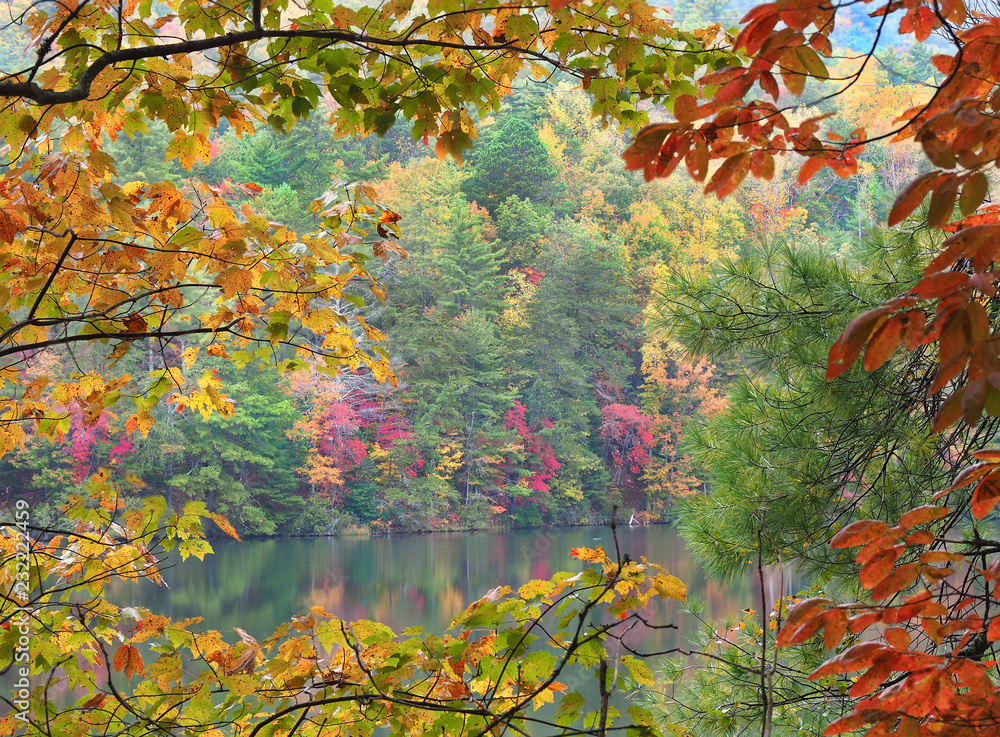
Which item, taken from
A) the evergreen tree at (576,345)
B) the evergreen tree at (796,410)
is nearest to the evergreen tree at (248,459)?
the evergreen tree at (576,345)

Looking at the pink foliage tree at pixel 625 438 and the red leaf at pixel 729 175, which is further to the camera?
the pink foliage tree at pixel 625 438

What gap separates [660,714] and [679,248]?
52.2ft


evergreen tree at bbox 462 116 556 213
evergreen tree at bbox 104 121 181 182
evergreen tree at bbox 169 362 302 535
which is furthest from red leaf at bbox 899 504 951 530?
evergreen tree at bbox 462 116 556 213

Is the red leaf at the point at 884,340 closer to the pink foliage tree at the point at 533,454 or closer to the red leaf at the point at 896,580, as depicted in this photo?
the red leaf at the point at 896,580

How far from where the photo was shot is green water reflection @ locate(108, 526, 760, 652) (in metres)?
9.17

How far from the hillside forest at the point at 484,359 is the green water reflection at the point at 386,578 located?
107 centimetres

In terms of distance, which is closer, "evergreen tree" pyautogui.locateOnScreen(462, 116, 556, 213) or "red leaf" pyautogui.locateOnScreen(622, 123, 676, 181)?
"red leaf" pyautogui.locateOnScreen(622, 123, 676, 181)

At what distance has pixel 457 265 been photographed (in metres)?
15.3

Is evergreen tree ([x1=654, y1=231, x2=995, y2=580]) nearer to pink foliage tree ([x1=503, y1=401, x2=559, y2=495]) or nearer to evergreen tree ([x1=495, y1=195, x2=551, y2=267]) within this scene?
pink foliage tree ([x1=503, y1=401, x2=559, y2=495])

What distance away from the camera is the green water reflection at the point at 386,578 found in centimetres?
917

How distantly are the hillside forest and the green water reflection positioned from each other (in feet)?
3.52

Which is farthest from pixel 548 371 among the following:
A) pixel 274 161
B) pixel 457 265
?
pixel 274 161

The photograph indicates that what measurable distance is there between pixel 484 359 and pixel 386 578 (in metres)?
5.25

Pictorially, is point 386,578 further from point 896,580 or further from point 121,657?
point 896,580
